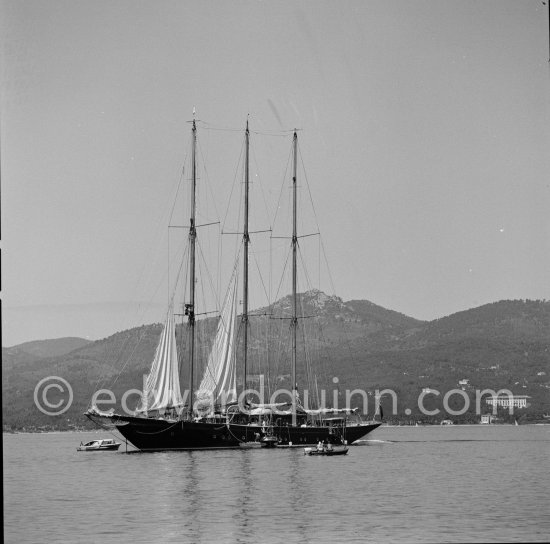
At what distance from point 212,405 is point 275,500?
25.3 meters

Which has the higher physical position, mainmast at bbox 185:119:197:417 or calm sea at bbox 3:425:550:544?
mainmast at bbox 185:119:197:417

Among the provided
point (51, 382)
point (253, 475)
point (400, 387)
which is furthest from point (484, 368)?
point (253, 475)

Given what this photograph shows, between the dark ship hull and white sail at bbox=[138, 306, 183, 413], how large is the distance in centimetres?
132

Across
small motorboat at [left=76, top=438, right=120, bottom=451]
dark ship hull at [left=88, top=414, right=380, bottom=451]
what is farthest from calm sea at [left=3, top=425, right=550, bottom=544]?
small motorboat at [left=76, top=438, right=120, bottom=451]

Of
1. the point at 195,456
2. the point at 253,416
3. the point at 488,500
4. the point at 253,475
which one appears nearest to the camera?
the point at 488,500

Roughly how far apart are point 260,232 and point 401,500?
3047 cm

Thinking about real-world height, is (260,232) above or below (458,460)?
above

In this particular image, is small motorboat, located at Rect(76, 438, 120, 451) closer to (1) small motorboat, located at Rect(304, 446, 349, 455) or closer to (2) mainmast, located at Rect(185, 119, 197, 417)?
(2) mainmast, located at Rect(185, 119, 197, 417)

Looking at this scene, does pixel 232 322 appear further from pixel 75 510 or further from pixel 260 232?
pixel 75 510

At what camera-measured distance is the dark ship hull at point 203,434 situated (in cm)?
5316

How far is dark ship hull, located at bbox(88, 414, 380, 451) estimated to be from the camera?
5316cm

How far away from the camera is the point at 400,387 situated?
175 meters

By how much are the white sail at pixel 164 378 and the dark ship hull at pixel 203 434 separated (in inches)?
51.9

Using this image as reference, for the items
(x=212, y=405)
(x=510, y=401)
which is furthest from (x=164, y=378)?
(x=510, y=401)
